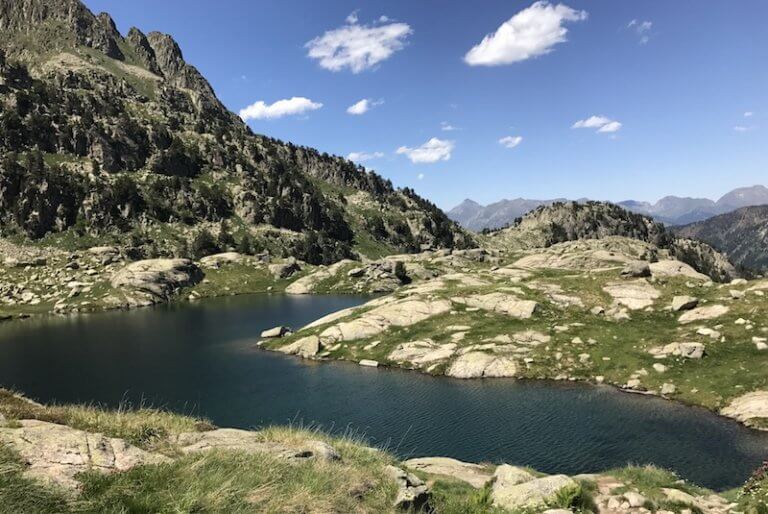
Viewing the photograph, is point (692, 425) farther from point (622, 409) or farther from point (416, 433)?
point (416, 433)

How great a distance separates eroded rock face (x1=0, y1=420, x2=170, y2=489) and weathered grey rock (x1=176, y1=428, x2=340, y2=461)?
2.54 m

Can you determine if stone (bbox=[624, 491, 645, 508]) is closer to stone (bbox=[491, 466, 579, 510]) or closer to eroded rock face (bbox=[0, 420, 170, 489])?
stone (bbox=[491, 466, 579, 510])

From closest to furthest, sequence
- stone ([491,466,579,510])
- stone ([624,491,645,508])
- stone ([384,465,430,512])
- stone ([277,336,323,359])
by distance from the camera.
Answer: stone ([384,465,430,512]) < stone ([491,466,579,510]) < stone ([624,491,645,508]) < stone ([277,336,323,359])

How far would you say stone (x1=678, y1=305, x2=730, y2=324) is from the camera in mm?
60359

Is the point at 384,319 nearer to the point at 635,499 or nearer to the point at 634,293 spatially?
the point at 634,293

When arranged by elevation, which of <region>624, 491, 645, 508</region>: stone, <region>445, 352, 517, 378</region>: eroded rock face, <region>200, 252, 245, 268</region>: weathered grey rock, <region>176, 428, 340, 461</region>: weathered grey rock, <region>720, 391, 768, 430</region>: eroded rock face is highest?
<region>200, 252, 245, 268</region>: weathered grey rock

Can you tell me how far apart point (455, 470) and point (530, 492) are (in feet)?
24.8

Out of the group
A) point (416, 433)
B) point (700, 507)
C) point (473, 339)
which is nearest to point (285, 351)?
point (473, 339)

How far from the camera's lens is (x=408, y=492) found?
55.7 ft

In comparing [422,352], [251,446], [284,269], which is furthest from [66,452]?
[284,269]

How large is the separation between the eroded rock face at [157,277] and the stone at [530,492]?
477 feet

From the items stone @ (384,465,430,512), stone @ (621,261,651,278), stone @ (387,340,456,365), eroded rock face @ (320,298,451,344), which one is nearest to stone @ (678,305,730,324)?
stone @ (621,261,651,278)

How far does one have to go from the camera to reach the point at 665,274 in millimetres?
76125

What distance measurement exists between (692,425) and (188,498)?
46.7 metres
